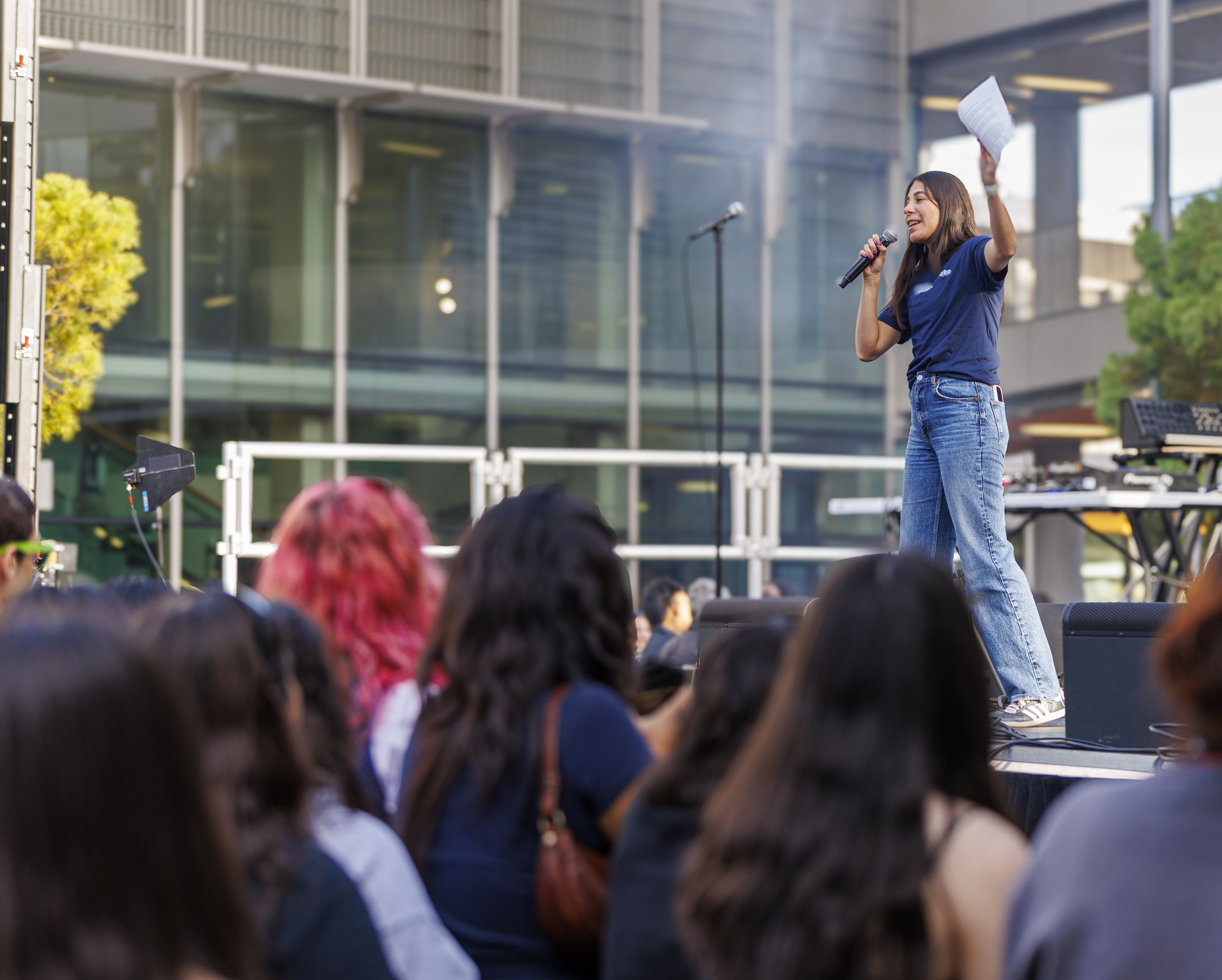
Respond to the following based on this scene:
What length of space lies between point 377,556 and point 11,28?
378cm

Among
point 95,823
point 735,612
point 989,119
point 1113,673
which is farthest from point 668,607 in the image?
point 95,823

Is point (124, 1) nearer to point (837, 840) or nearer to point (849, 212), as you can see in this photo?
point (849, 212)

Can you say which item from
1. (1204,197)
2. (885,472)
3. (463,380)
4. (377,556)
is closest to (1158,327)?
(1204,197)

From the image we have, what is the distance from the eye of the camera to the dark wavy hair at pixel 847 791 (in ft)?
4.72

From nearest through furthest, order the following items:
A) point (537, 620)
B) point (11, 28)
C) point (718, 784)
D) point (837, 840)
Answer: point (837, 840)
point (718, 784)
point (537, 620)
point (11, 28)

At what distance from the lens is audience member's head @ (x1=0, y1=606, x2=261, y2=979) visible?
1.04 metres

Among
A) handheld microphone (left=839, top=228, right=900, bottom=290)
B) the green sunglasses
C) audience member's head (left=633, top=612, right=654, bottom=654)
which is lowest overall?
audience member's head (left=633, top=612, right=654, bottom=654)

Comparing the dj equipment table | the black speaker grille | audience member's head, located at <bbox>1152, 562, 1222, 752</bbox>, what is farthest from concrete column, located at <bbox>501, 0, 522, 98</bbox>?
audience member's head, located at <bbox>1152, 562, 1222, 752</bbox>

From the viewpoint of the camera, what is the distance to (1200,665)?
56.0 inches

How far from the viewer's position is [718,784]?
1759 millimetres

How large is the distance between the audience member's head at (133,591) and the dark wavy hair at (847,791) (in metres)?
1.48

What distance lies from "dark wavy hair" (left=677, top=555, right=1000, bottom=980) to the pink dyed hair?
938 millimetres

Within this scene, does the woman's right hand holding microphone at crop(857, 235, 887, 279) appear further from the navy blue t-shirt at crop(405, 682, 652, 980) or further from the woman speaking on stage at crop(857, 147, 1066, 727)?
the navy blue t-shirt at crop(405, 682, 652, 980)

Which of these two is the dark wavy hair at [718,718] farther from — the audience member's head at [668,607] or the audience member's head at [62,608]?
the audience member's head at [668,607]
